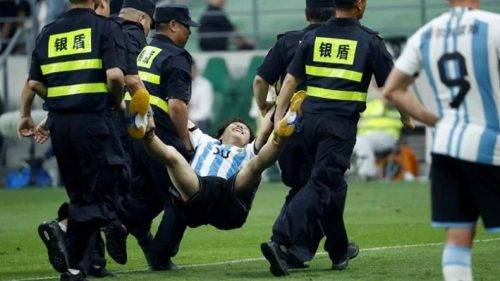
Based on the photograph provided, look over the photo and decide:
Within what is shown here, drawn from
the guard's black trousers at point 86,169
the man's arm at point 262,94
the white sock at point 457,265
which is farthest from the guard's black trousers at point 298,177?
the white sock at point 457,265

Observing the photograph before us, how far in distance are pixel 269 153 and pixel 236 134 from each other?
4.37 ft

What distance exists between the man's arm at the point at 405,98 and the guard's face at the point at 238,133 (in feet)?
13.7

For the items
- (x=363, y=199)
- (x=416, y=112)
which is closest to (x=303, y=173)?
(x=416, y=112)

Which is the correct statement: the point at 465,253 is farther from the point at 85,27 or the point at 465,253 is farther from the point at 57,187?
the point at 57,187

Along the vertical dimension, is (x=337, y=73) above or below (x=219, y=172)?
above

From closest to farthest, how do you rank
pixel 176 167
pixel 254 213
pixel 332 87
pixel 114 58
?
pixel 114 58 → pixel 332 87 → pixel 176 167 → pixel 254 213

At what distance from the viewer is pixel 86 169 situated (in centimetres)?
1043

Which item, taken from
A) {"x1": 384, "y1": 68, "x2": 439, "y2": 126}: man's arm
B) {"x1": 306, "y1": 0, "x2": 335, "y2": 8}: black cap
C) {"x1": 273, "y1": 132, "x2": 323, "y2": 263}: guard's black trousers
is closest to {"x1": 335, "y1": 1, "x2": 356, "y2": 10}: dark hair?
{"x1": 306, "y1": 0, "x2": 335, "y2": 8}: black cap

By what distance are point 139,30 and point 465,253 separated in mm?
4733

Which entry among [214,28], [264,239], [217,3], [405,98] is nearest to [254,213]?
[264,239]

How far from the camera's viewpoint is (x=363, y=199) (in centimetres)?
1972

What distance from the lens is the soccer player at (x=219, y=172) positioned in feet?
37.1

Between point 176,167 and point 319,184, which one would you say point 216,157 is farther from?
point 319,184

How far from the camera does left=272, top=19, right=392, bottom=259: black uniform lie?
36.9 feet
